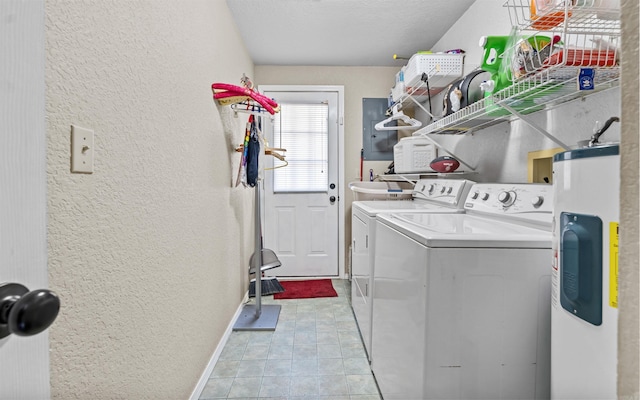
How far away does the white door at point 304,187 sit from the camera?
3.50m

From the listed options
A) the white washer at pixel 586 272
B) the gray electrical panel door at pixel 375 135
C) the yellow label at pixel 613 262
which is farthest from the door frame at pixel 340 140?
the yellow label at pixel 613 262

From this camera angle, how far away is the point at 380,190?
292 centimetres

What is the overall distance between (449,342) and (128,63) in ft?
4.63

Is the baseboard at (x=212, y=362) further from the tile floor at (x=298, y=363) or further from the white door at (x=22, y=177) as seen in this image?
the white door at (x=22, y=177)

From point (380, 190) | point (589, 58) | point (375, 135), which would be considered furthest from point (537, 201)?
point (375, 135)

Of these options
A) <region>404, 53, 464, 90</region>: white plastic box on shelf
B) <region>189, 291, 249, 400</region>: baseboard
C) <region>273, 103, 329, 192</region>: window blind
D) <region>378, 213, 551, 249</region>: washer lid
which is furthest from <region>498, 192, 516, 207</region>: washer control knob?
<region>273, 103, 329, 192</region>: window blind

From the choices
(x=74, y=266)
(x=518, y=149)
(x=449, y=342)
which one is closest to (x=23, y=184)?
(x=74, y=266)

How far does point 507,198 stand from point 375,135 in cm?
222

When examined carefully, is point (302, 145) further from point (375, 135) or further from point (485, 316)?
point (485, 316)

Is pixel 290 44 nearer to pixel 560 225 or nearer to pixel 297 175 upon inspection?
pixel 297 175

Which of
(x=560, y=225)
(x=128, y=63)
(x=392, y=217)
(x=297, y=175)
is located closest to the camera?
(x=560, y=225)

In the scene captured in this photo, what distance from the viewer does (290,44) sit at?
294 centimetres

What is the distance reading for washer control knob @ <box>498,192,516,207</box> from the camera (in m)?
1.40

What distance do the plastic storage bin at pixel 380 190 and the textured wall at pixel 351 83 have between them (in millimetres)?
261
